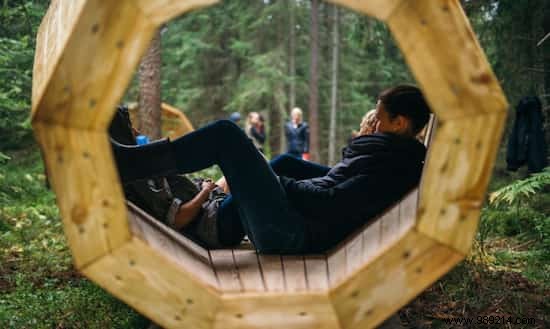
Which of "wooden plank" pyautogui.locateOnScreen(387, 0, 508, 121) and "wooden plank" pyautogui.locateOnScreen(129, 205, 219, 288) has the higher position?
"wooden plank" pyautogui.locateOnScreen(387, 0, 508, 121)

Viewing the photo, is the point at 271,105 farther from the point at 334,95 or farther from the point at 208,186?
the point at 208,186

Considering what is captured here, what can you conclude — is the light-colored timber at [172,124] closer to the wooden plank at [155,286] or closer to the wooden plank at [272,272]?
the wooden plank at [272,272]

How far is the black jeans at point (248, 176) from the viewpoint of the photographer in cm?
312

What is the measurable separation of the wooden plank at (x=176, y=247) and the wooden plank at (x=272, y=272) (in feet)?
0.94

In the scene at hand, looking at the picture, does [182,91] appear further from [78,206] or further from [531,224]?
[78,206]

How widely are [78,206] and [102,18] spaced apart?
2.77 ft

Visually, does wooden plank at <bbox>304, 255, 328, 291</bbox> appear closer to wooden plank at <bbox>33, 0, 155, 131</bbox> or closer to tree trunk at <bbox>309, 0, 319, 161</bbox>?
wooden plank at <bbox>33, 0, 155, 131</bbox>

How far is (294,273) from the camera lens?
10.4ft

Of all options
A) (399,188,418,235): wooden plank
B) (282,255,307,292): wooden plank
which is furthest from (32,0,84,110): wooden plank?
(399,188,418,235): wooden plank

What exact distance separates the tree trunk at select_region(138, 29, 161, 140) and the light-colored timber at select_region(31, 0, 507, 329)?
230 inches

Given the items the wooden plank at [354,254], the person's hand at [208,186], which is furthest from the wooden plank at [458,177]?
the person's hand at [208,186]

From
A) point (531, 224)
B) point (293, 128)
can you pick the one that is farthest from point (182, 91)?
point (531, 224)

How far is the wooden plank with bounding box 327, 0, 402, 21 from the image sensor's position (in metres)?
2.43

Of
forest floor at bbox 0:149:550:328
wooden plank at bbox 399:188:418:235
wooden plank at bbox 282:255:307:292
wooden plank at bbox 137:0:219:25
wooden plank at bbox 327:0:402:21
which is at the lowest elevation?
forest floor at bbox 0:149:550:328
